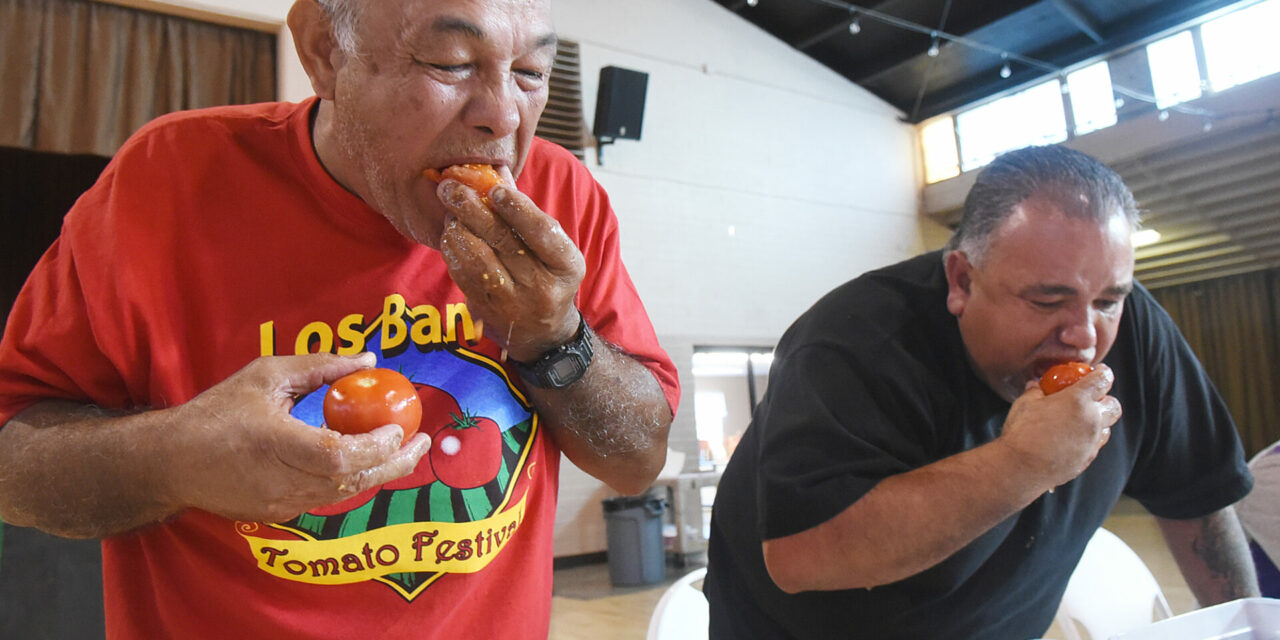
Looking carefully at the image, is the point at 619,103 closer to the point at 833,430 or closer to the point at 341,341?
the point at 833,430

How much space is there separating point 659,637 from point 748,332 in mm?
8721

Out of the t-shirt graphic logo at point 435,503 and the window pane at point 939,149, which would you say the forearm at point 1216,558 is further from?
the window pane at point 939,149

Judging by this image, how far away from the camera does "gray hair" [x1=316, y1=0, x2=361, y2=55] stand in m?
0.96

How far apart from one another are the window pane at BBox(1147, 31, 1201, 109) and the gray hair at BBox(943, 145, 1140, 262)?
33.3 ft

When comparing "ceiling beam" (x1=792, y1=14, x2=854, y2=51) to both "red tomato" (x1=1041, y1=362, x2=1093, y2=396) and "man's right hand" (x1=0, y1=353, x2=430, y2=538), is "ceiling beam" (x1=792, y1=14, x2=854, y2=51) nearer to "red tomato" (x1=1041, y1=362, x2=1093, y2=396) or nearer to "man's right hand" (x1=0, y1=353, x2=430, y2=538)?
"red tomato" (x1=1041, y1=362, x2=1093, y2=396)

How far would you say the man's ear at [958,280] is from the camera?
1.49 metres

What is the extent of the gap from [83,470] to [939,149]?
511 inches

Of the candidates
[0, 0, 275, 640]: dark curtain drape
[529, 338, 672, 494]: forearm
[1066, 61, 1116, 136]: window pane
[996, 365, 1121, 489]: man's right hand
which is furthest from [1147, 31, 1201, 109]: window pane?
[529, 338, 672, 494]: forearm

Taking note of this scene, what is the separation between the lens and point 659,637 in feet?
5.48

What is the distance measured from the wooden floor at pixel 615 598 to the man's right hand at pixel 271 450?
4.34m

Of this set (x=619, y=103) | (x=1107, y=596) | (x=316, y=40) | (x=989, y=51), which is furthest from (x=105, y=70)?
(x=989, y=51)

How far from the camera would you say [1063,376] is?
133 centimetres

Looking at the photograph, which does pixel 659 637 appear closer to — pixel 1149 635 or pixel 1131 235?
pixel 1149 635

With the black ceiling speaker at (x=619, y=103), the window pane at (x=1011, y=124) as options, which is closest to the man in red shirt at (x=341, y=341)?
the black ceiling speaker at (x=619, y=103)
